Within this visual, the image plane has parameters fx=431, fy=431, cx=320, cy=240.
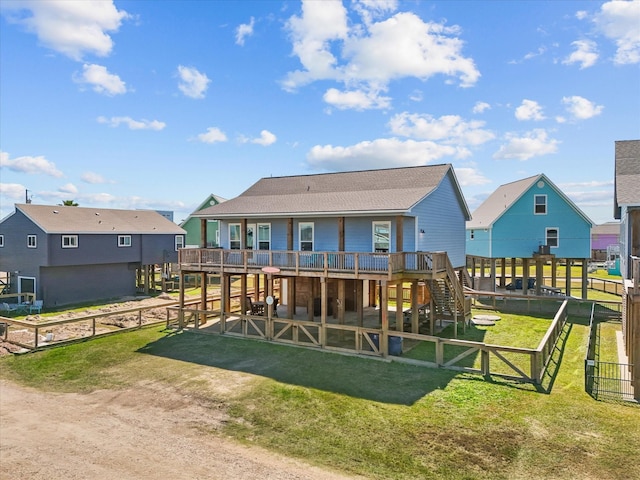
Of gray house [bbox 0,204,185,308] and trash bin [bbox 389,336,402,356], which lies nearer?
trash bin [bbox 389,336,402,356]

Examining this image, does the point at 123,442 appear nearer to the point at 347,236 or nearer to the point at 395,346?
the point at 395,346

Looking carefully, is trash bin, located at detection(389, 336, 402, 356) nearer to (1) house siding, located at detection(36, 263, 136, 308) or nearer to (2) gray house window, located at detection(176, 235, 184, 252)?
(1) house siding, located at detection(36, 263, 136, 308)

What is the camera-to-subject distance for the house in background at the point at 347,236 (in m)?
17.2

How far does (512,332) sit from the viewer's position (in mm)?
19766

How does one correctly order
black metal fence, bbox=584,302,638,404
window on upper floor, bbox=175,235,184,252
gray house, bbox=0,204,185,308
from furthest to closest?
1. window on upper floor, bbox=175,235,184,252
2. gray house, bbox=0,204,185,308
3. black metal fence, bbox=584,302,638,404

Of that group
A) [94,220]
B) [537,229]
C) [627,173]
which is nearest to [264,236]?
Result: [627,173]

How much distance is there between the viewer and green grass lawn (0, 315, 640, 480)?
8.52 meters

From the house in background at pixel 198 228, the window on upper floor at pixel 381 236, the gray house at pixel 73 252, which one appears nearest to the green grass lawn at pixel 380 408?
the window on upper floor at pixel 381 236

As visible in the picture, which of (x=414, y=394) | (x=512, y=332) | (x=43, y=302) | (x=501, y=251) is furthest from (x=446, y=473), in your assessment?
(x=43, y=302)

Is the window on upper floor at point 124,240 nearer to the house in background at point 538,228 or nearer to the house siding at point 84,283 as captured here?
the house siding at point 84,283

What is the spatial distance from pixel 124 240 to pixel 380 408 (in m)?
28.3

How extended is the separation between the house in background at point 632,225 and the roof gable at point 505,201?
10268 millimetres

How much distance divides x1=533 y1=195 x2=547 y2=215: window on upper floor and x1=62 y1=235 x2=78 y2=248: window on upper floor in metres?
31.2

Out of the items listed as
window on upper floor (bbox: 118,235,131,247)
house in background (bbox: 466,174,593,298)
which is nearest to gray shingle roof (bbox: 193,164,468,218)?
house in background (bbox: 466,174,593,298)
